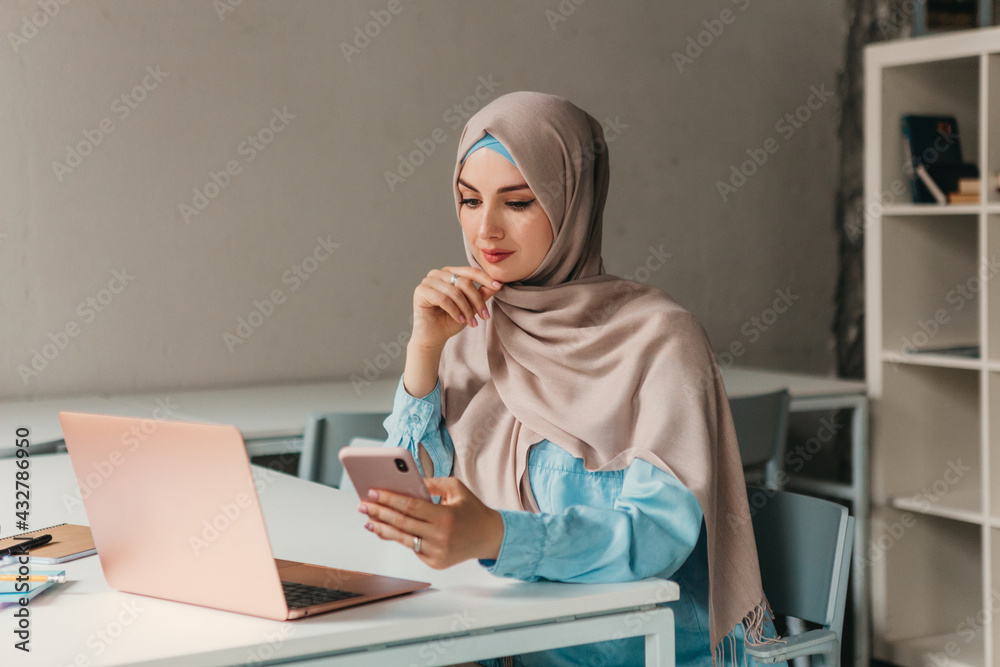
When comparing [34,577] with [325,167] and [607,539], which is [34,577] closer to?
[607,539]

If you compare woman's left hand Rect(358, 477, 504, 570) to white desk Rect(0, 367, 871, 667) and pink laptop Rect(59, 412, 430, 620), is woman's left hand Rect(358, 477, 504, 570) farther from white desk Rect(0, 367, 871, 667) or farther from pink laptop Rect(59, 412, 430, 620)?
white desk Rect(0, 367, 871, 667)

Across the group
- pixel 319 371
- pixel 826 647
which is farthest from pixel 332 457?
pixel 826 647

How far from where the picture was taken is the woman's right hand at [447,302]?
1259mm

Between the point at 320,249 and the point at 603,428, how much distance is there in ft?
5.63

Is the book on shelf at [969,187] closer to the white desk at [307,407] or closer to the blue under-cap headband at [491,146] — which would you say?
the white desk at [307,407]

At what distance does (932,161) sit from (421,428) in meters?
1.77

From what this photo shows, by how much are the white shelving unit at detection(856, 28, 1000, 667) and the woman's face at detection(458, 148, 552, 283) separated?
1545mm

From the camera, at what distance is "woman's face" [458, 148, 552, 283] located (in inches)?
50.0

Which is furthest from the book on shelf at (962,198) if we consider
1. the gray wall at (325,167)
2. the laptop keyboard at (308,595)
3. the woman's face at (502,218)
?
the laptop keyboard at (308,595)

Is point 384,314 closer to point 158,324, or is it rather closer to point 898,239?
point 158,324

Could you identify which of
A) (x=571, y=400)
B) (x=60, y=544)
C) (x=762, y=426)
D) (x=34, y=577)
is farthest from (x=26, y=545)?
(x=762, y=426)

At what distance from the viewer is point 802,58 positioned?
3438mm

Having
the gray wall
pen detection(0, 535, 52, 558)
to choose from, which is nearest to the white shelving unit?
the gray wall

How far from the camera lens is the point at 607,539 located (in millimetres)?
1007
